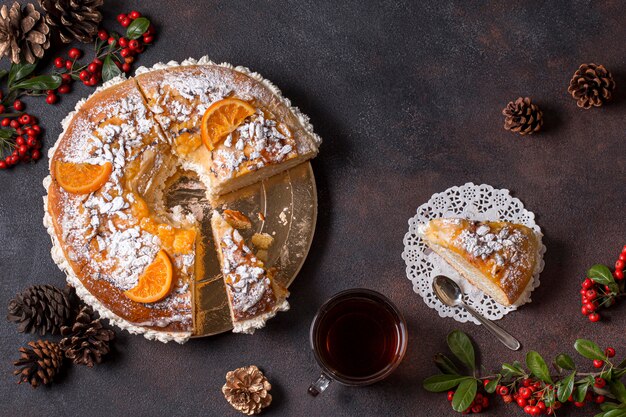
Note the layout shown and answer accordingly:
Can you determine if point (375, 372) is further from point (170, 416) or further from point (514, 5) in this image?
point (514, 5)

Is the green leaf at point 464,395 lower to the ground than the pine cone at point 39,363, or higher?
higher

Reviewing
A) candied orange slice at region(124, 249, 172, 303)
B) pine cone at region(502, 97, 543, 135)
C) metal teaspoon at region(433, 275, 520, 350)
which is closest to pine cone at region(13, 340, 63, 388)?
candied orange slice at region(124, 249, 172, 303)

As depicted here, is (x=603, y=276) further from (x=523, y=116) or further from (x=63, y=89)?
(x=63, y=89)

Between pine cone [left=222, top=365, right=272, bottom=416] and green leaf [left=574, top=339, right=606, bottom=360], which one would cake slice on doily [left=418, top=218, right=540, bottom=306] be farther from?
pine cone [left=222, top=365, right=272, bottom=416]

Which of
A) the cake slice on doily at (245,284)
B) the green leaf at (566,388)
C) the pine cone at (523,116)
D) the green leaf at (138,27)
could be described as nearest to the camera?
the green leaf at (566,388)

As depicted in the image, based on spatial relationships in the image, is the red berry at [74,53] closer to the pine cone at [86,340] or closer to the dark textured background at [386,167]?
the dark textured background at [386,167]

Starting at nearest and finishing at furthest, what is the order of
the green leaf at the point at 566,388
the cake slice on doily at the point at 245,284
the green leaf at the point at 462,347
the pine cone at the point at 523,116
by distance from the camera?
1. the green leaf at the point at 566,388
2. the cake slice on doily at the point at 245,284
3. the green leaf at the point at 462,347
4. the pine cone at the point at 523,116

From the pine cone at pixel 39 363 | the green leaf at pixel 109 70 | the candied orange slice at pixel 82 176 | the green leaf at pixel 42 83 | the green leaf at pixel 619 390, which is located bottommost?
the pine cone at pixel 39 363

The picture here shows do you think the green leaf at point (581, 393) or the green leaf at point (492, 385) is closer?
the green leaf at point (581, 393)

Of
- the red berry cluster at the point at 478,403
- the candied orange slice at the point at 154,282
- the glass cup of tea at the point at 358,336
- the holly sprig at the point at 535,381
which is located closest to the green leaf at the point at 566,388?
the holly sprig at the point at 535,381
